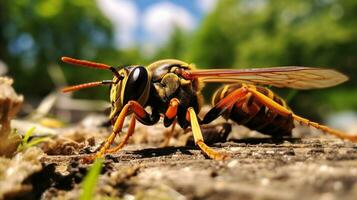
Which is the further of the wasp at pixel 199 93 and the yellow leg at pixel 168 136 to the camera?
the yellow leg at pixel 168 136

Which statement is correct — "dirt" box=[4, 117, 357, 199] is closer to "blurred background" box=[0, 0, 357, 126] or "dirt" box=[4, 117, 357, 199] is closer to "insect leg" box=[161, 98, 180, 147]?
"insect leg" box=[161, 98, 180, 147]

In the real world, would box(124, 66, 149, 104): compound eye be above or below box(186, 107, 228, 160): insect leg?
above

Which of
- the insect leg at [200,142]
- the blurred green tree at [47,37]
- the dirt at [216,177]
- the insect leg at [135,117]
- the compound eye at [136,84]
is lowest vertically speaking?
the dirt at [216,177]

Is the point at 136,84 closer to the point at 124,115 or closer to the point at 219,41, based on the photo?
the point at 124,115

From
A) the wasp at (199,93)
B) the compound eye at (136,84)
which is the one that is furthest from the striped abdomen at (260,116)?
the compound eye at (136,84)

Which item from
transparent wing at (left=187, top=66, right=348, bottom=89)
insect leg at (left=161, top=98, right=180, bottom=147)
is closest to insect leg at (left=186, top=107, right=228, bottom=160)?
insect leg at (left=161, top=98, right=180, bottom=147)

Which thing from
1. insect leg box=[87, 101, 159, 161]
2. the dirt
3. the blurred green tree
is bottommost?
the dirt

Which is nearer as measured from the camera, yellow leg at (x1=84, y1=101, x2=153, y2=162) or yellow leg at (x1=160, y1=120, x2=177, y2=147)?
yellow leg at (x1=84, y1=101, x2=153, y2=162)

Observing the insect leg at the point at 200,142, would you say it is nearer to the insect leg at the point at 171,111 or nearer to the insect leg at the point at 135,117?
the insect leg at the point at 171,111
